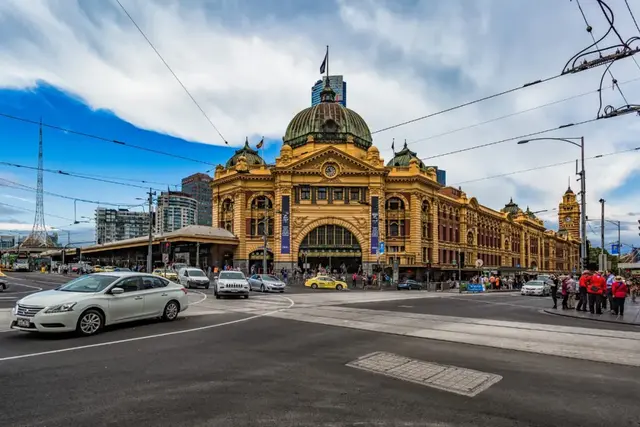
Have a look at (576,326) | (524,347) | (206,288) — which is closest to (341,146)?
(206,288)

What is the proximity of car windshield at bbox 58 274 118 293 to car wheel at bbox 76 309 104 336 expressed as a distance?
66 centimetres

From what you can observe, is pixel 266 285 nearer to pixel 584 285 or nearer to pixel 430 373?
pixel 584 285

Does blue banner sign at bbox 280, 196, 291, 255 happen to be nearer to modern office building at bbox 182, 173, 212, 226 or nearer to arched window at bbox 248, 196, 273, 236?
arched window at bbox 248, 196, 273, 236

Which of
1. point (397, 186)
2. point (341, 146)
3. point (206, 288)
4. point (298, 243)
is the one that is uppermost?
point (341, 146)

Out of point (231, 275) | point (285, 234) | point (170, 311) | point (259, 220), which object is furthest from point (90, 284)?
point (259, 220)

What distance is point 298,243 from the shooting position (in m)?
59.7

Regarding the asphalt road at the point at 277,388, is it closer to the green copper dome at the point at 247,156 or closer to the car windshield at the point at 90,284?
the car windshield at the point at 90,284

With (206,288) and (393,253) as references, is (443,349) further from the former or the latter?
(393,253)

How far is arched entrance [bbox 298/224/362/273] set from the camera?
5972 cm

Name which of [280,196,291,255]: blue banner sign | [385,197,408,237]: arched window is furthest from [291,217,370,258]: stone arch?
[385,197,408,237]: arched window

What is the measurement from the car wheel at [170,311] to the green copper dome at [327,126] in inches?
2072

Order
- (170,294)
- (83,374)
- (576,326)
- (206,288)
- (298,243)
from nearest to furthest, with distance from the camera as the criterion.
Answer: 1. (83,374)
2. (170,294)
3. (576,326)
4. (206,288)
5. (298,243)

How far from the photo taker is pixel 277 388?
252 inches

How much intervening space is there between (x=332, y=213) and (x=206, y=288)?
2744 centimetres
